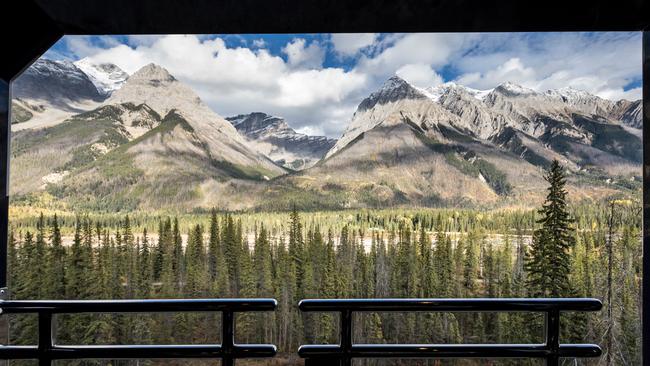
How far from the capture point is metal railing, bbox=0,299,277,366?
0.90 m

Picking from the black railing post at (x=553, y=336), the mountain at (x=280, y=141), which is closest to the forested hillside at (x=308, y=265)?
the mountain at (x=280, y=141)

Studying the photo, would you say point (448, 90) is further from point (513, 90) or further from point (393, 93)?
point (513, 90)

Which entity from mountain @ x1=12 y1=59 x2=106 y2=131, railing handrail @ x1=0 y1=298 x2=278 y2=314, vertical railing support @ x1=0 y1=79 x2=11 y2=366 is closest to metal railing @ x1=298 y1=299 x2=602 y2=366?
railing handrail @ x1=0 y1=298 x2=278 y2=314

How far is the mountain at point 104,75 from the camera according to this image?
4852mm

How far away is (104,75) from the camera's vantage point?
16.6 feet

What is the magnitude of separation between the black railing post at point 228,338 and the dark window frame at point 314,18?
3.81 feet

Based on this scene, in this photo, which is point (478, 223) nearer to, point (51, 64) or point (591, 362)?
point (591, 362)

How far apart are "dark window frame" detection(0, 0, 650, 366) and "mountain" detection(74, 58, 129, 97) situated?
3687 mm

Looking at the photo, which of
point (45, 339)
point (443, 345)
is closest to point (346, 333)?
point (443, 345)

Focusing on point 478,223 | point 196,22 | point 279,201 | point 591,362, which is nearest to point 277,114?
point 279,201

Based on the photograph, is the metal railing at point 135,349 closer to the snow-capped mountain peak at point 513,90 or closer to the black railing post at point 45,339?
the black railing post at point 45,339

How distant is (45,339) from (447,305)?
959 millimetres

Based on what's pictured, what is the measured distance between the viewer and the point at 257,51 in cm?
513

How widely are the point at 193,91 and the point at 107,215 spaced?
6.71ft
